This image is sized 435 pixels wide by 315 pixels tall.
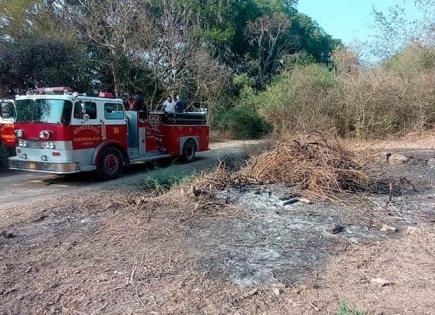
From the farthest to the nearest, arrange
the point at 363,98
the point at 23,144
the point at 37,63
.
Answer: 1. the point at 363,98
2. the point at 37,63
3. the point at 23,144

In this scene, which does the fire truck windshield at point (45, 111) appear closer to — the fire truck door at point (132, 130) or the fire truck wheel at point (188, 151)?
the fire truck door at point (132, 130)

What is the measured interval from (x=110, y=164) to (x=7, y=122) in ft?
11.7

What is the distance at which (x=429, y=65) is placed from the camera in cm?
2081

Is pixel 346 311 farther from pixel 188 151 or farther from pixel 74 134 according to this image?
pixel 188 151

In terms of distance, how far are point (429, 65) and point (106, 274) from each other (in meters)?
20.0

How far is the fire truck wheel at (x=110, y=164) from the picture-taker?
11352 mm

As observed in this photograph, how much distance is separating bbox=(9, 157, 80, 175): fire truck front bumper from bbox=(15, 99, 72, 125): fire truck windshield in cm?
96

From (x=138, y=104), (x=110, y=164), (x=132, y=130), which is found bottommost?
(x=110, y=164)

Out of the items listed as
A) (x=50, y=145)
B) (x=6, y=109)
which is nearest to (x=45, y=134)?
(x=50, y=145)

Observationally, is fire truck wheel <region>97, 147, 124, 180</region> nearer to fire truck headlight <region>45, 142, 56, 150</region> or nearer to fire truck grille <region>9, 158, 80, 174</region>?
fire truck grille <region>9, 158, 80, 174</region>

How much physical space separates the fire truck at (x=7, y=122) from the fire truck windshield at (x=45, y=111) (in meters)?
0.65

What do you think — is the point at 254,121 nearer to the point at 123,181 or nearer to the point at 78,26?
the point at 78,26

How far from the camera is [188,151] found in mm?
15102

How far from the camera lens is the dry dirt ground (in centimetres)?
425
